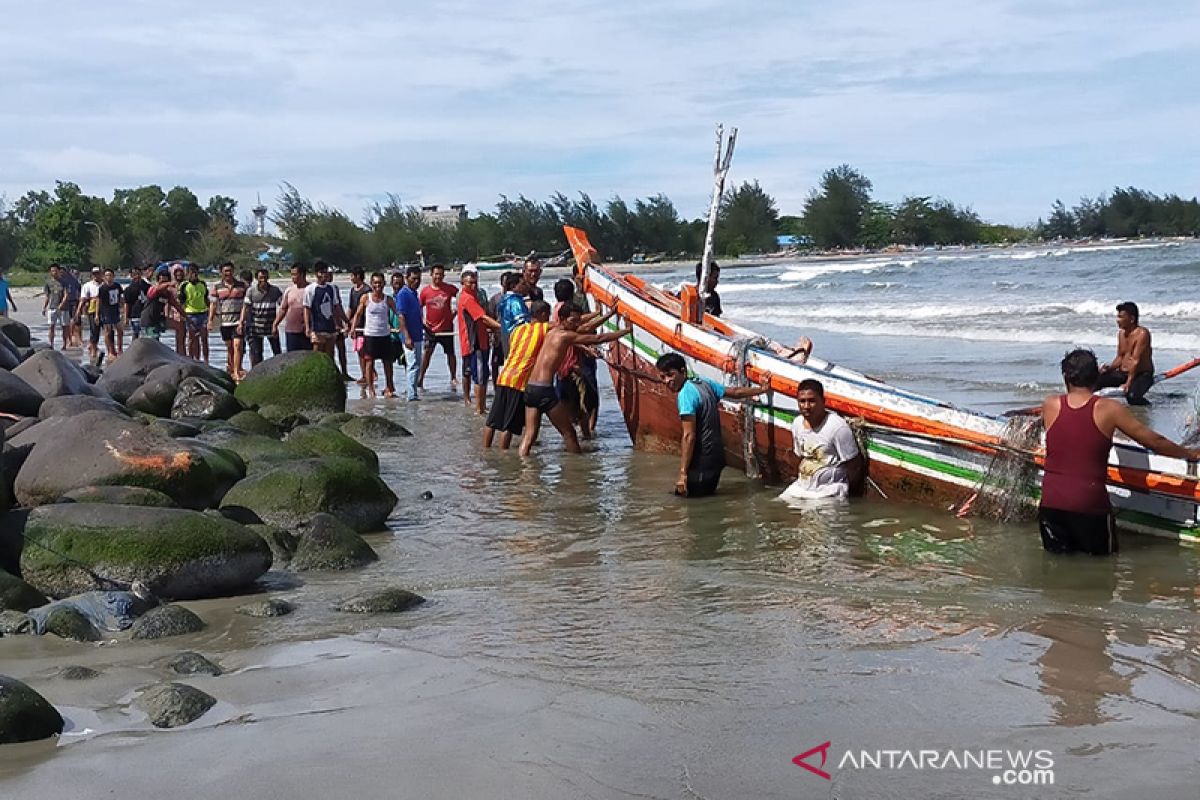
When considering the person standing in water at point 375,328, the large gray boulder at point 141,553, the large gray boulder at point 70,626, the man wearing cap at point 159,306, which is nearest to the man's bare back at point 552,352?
the large gray boulder at point 141,553

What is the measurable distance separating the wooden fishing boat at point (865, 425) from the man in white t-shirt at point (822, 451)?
16cm

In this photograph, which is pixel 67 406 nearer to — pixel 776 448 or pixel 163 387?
pixel 163 387

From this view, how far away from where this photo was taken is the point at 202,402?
40.9 ft

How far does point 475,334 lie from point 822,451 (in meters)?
6.54

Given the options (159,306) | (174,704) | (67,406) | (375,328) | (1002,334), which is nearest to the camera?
(174,704)

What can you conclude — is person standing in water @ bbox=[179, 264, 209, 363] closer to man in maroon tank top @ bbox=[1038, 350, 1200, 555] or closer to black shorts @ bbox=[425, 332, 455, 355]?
black shorts @ bbox=[425, 332, 455, 355]

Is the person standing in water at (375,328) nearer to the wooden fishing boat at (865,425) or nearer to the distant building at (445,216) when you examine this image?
the wooden fishing boat at (865,425)

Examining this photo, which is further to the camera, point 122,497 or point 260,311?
point 260,311

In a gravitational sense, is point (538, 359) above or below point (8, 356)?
below

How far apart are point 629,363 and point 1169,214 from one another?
299 ft

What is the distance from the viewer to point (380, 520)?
8.76 metres

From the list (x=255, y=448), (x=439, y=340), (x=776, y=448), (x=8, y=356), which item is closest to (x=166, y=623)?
(x=255, y=448)

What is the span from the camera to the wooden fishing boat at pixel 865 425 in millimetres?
7648

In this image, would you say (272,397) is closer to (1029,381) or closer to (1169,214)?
(1029,381)
